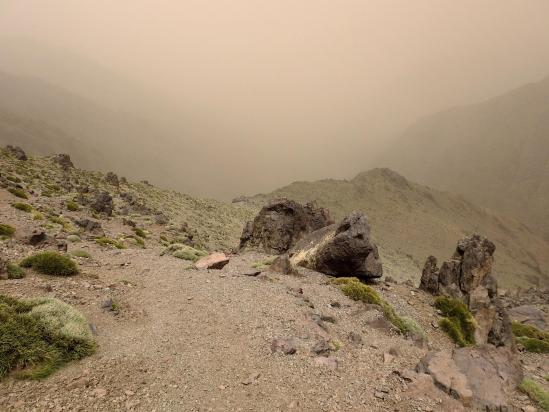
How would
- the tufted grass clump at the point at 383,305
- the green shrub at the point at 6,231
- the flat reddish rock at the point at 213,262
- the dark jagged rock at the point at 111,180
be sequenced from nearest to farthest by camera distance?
the tufted grass clump at the point at 383,305, the green shrub at the point at 6,231, the flat reddish rock at the point at 213,262, the dark jagged rock at the point at 111,180

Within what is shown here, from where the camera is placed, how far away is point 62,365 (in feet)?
32.4

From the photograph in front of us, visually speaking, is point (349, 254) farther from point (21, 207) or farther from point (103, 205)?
point (103, 205)

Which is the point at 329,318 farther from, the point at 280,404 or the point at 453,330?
the point at 453,330

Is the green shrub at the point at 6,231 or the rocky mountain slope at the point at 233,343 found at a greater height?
the rocky mountain slope at the point at 233,343

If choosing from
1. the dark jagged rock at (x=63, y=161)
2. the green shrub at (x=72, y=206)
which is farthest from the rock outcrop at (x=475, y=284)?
the dark jagged rock at (x=63, y=161)

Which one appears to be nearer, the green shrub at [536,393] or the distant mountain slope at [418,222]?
the green shrub at [536,393]

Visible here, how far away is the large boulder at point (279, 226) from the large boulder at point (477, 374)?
84.2ft

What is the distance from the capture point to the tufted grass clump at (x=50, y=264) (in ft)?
52.7

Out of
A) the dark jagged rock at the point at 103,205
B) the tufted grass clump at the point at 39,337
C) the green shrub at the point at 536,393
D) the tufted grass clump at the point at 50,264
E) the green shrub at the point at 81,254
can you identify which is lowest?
the dark jagged rock at the point at 103,205

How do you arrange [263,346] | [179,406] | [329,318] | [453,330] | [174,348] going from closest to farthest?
[179,406] → [174,348] → [263,346] → [329,318] → [453,330]

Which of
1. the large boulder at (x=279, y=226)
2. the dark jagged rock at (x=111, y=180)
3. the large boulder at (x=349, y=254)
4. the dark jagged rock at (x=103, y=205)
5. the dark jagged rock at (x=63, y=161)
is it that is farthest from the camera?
the dark jagged rock at (x=111, y=180)

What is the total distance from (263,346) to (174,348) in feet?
9.95

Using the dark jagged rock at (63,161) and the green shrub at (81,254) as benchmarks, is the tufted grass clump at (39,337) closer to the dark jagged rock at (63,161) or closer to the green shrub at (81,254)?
the green shrub at (81,254)

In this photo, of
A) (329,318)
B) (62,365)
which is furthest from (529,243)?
(62,365)
